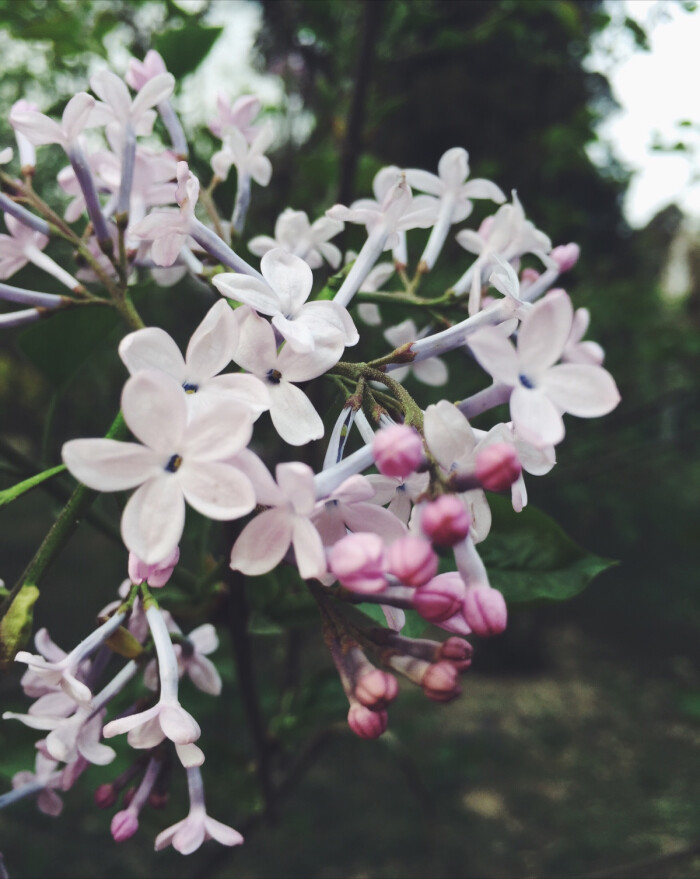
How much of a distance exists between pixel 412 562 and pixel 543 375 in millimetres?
136

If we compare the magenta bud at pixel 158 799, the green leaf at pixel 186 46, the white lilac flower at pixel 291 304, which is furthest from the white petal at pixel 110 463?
the green leaf at pixel 186 46

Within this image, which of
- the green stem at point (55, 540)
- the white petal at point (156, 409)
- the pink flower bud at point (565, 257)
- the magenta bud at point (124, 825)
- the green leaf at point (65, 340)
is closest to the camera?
the white petal at point (156, 409)

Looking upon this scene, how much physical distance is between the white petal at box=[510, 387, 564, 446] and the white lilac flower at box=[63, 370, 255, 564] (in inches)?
5.9

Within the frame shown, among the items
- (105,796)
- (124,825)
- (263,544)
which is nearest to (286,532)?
(263,544)

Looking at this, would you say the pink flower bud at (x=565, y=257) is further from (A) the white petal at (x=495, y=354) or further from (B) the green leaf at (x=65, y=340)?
(B) the green leaf at (x=65, y=340)

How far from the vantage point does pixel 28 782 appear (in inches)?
25.9

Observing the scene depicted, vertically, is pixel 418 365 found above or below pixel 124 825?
above

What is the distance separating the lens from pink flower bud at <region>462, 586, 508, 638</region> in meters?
0.42

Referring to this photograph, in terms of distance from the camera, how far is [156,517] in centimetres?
39

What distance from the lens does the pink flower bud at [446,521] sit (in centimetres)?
39

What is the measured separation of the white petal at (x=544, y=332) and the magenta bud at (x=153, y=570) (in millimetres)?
247

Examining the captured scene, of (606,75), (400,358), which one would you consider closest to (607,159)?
(606,75)

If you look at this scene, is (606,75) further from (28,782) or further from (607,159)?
(28,782)

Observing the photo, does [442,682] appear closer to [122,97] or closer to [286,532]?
[286,532]
